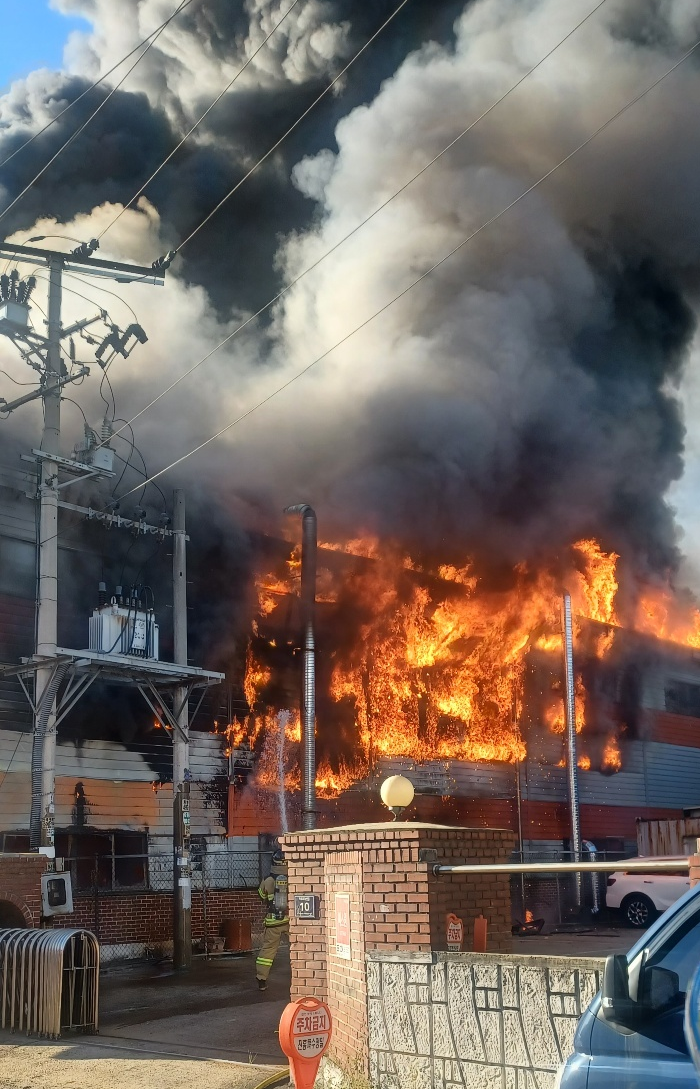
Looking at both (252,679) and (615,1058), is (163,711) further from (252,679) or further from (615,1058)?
(615,1058)

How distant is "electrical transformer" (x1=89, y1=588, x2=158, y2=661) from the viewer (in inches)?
621

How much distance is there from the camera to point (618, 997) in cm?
292

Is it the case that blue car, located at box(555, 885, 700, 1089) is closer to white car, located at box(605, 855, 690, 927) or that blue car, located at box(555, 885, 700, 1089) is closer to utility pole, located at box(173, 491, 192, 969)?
utility pole, located at box(173, 491, 192, 969)

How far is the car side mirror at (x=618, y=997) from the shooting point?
290cm

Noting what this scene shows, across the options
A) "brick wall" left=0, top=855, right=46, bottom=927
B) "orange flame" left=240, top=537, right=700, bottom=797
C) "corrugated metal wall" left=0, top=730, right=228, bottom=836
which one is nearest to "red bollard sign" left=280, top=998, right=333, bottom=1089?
"brick wall" left=0, top=855, right=46, bottom=927

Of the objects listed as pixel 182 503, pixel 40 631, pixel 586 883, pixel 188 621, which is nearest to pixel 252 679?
pixel 188 621

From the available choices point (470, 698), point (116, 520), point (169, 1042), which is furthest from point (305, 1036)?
point (470, 698)

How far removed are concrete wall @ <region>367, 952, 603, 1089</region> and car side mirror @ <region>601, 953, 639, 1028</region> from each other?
1.96 meters

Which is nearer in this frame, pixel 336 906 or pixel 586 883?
pixel 336 906

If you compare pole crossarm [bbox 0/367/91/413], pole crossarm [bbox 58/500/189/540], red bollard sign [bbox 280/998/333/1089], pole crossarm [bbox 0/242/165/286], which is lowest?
red bollard sign [bbox 280/998/333/1089]

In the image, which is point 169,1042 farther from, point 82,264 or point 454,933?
point 82,264

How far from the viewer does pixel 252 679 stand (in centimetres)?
1959

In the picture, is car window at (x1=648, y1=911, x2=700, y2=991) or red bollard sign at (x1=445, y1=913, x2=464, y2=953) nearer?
car window at (x1=648, y1=911, x2=700, y2=991)

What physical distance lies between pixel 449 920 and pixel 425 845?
1.47 ft
